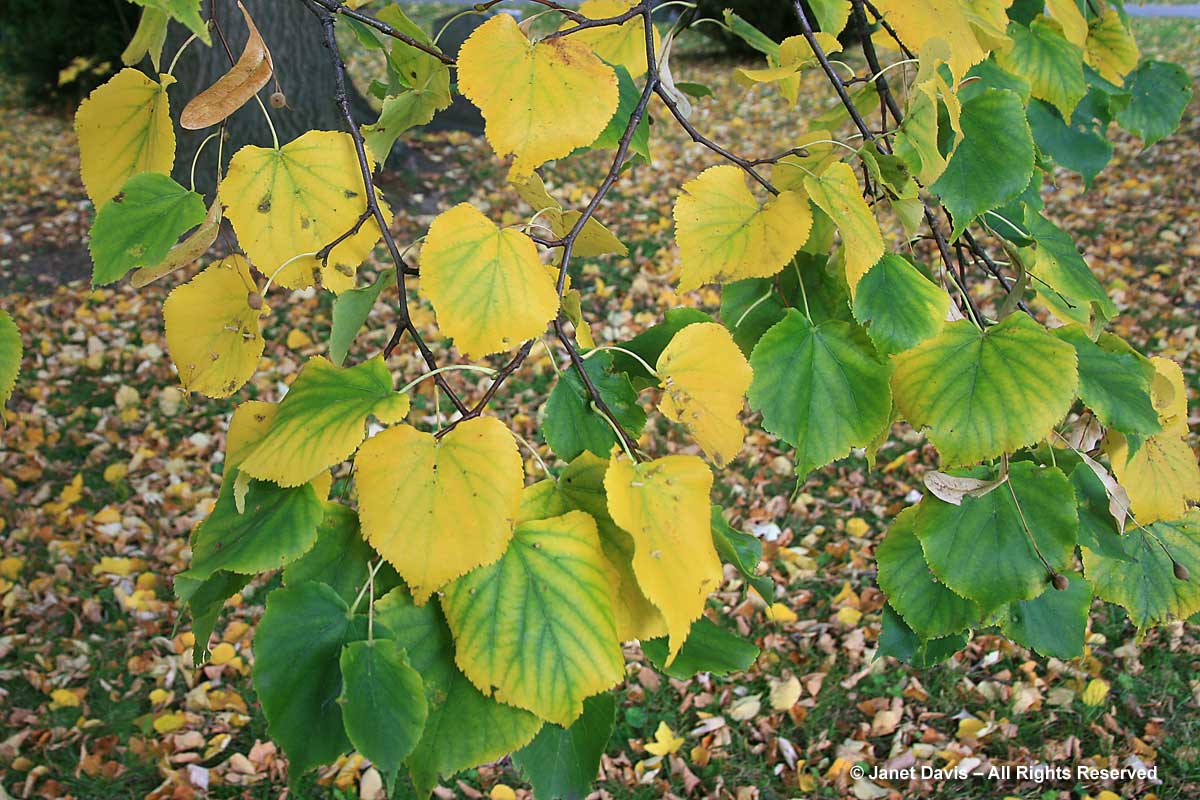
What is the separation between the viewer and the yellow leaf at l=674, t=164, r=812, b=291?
2.71 ft

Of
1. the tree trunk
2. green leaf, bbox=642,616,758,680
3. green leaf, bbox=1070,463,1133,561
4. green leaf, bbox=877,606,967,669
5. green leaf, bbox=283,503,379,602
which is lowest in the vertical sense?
the tree trunk

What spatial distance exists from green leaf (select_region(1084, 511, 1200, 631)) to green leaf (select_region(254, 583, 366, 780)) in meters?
0.77

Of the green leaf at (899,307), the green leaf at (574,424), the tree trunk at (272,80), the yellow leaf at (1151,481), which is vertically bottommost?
the tree trunk at (272,80)

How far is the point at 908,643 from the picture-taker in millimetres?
1091

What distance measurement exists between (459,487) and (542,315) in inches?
5.7

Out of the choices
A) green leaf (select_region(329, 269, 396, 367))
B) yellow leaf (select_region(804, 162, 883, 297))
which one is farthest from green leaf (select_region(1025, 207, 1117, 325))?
green leaf (select_region(329, 269, 396, 367))

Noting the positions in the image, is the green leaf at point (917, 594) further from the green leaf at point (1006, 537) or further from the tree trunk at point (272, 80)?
the tree trunk at point (272, 80)

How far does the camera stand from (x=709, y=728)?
7.57 feet

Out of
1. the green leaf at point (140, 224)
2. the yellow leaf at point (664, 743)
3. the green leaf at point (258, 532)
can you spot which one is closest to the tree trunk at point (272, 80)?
the yellow leaf at point (664, 743)

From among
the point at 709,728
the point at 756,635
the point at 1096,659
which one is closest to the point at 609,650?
the point at 709,728

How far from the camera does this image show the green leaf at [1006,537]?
0.86 meters

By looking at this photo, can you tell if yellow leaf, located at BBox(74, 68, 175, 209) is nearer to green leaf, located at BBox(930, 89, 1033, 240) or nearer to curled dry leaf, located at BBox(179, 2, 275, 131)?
curled dry leaf, located at BBox(179, 2, 275, 131)

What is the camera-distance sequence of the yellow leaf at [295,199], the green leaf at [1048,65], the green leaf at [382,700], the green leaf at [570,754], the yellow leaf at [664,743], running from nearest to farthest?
the green leaf at [382,700]
the green leaf at [570,754]
the yellow leaf at [295,199]
the green leaf at [1048,65]
the yellow leaf at [664,743]

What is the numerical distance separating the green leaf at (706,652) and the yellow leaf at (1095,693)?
6.23ft
